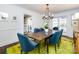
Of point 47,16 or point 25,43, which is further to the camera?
point 47,16

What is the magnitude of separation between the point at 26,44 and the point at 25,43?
3 cm

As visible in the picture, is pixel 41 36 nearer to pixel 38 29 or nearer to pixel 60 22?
pixel 38 29

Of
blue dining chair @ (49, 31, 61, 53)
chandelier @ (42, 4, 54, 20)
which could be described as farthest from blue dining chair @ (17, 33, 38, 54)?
chandelier @ (42, 4, 54, 20)

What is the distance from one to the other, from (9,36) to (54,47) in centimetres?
80

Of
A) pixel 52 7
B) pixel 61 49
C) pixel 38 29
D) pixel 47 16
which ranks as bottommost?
pixel 61 49

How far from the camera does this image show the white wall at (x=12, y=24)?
5.15ft

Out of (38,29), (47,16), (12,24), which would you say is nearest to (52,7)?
(47,16)

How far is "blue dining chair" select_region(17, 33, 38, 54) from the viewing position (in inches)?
64.1

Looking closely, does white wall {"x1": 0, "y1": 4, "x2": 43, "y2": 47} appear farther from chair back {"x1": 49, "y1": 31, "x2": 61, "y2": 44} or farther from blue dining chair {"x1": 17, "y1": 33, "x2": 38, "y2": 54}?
chair back {"x1": 49, "y1": 31, "x2": 61, "y2": 44}

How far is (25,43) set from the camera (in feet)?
5.47

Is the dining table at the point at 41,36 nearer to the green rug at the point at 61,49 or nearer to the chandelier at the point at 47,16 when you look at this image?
the green rug at the point at 61,49

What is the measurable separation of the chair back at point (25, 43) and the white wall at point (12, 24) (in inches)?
3.2
